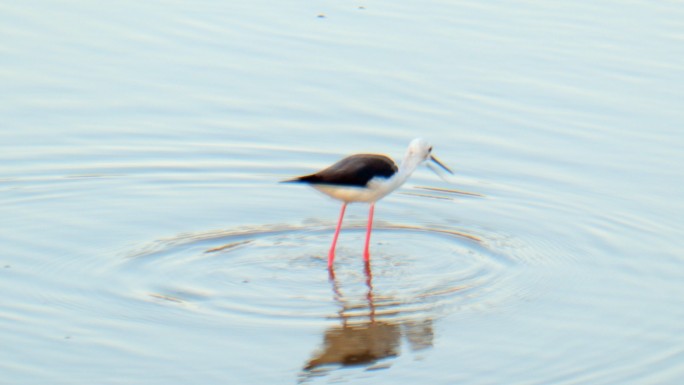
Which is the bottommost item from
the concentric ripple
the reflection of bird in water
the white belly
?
the reflection of bird in water

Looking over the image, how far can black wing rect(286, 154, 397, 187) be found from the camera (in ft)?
29.2

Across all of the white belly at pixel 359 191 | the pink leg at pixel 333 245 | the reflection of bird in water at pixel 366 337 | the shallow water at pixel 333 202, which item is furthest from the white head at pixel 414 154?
the reflection of bird in water at pixel 366 337

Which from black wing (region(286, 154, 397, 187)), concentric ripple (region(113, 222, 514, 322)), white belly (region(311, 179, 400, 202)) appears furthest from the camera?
white belly (region(311, 179, 400, 202))

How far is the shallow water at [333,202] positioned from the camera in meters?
7.51

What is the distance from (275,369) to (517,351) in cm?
133

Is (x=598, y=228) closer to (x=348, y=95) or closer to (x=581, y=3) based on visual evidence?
(x=348, y=95)

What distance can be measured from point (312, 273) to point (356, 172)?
0.74m

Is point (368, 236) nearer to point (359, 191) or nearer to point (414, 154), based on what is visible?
point (359, 191)

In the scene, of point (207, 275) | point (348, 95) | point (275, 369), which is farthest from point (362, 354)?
point (348, 95)

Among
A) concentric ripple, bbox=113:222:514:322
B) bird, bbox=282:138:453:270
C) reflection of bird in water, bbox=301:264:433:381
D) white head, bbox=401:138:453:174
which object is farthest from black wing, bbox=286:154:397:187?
reflection of bird in water, bbox=301:264:433:381

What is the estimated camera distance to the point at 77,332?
7.48m

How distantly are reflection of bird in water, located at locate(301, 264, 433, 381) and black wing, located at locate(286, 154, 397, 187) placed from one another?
34.5 inches

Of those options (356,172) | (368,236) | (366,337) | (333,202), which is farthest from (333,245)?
(366,337)

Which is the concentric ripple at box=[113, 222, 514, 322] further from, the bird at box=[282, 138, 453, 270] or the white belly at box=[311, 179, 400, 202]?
the white belly at box=[311, 179, 400, 202]
